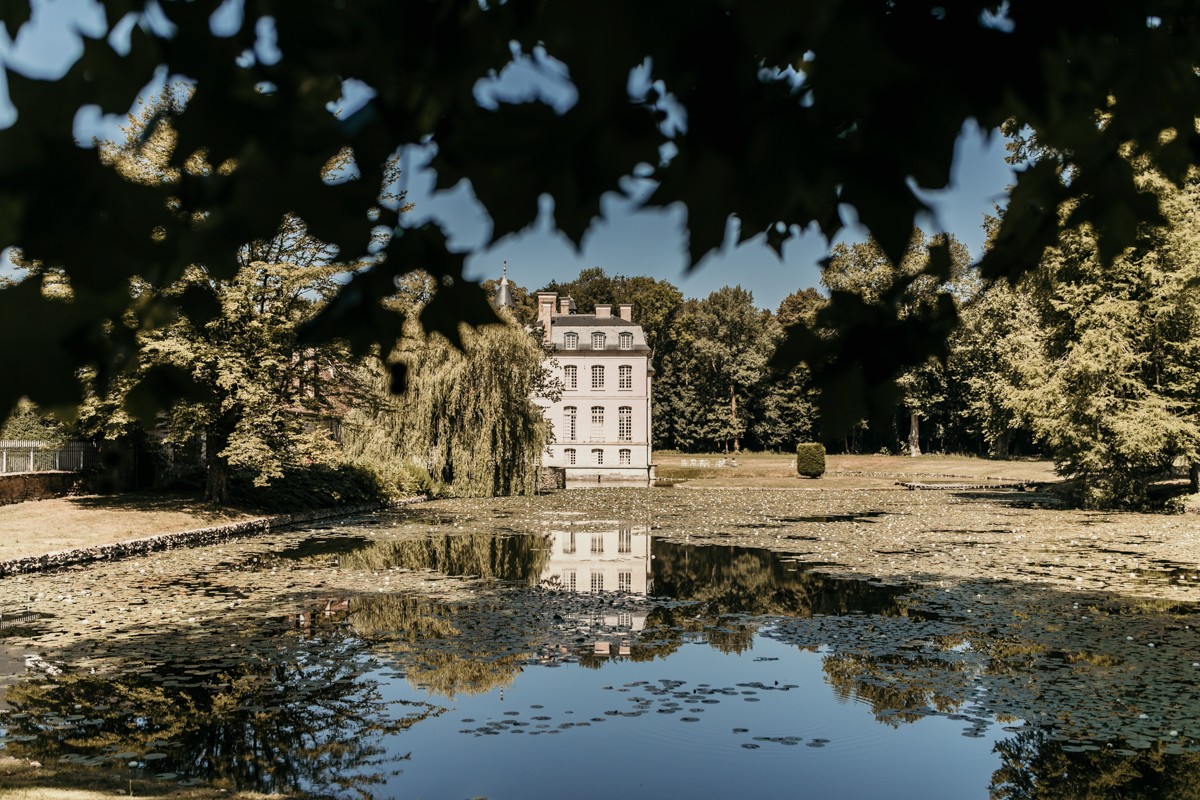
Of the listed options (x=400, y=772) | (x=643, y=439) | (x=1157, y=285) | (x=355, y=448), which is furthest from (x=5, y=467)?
(x=643, y=439)

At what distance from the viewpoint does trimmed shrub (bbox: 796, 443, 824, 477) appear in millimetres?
49969

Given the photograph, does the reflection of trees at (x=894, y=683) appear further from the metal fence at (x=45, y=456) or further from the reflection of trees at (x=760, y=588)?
the metal fence at (x=45, y=456)

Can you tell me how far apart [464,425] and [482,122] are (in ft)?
96.9

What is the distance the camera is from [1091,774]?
19.8 feet

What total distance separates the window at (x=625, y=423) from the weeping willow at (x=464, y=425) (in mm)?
17941

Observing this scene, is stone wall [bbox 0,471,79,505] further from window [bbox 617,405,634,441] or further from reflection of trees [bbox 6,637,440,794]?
window [bbox 617,405,634,441]

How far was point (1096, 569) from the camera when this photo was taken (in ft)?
47.9

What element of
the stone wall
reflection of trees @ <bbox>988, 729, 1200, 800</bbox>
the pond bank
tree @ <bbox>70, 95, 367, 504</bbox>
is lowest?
reflection of trees @ <bbox>988, 729, 1200, 800</bbox>

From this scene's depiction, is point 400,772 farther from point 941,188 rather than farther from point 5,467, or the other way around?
point 5,467

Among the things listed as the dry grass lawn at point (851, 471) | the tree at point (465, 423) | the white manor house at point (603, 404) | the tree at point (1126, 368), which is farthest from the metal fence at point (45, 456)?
the white manor house at point (603, 404)

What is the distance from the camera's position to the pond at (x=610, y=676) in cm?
623

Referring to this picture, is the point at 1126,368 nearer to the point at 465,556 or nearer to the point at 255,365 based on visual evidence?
the point at 465,556

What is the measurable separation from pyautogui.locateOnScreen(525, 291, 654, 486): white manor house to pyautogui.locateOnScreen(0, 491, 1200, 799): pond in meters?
34.1

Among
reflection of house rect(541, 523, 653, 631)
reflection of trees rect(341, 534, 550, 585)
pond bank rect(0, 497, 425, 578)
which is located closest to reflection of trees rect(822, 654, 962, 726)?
reflection of house rect(541, 523, 653, 631)
